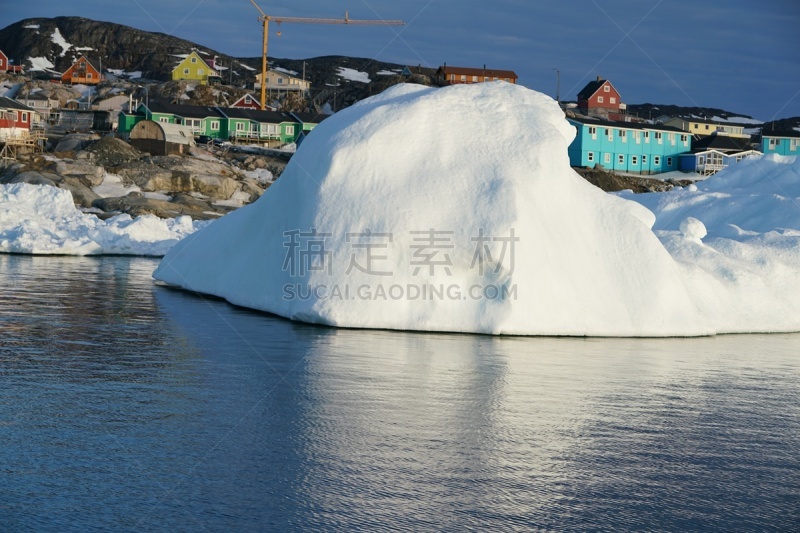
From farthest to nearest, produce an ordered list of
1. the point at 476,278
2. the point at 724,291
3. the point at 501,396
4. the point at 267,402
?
1. the point at 724,291
2. the point at 476,278
3. the point at 501,396
4. the point at 267,402

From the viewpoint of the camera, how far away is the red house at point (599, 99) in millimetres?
103500

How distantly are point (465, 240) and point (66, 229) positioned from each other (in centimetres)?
1850

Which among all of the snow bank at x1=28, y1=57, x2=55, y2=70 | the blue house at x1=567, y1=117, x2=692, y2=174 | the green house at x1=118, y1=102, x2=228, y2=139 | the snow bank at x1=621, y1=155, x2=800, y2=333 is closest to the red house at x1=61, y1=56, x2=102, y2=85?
the snow bank at x1=28, y1=57, x2=55, y2=70

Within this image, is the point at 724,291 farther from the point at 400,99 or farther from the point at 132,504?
the point at 132,504

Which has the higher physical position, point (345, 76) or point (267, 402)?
point (345, 76)

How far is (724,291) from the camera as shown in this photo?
54.5 feet

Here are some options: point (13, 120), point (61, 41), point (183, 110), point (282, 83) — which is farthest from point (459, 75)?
point (61, 41)

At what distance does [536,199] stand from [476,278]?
5.81 feet

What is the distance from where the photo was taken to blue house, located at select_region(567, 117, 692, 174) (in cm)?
7600

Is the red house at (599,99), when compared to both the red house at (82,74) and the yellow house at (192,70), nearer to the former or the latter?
the yellow house at (192,70)

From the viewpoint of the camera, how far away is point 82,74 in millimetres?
114812

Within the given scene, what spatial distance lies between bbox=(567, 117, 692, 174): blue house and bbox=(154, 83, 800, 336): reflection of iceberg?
58.4 metres

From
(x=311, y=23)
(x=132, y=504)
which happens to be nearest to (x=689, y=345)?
(x=132, y=504)

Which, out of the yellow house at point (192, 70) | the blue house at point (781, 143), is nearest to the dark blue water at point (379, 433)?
the blue house at point (781, 143)
